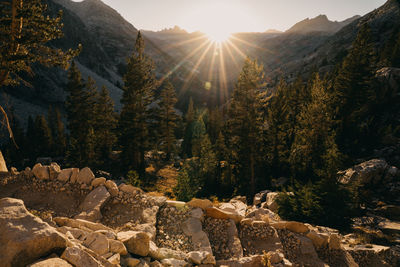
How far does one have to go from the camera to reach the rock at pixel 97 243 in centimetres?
466

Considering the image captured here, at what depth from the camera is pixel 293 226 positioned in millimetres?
8875

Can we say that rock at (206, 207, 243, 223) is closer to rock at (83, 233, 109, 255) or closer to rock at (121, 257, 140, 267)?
rock at (121, 257, 140, 267)

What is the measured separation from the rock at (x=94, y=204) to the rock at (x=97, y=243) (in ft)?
9.64

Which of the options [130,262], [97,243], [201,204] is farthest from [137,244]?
[201,204]

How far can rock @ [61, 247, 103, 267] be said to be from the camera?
3.61m

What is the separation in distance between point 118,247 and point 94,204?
3.99 meters

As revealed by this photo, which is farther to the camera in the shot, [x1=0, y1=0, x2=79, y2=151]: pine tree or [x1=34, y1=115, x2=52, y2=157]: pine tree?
[x1=34, y1=115, x2=52, y2=157]: pine tree

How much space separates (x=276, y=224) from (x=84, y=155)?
65.4 feet

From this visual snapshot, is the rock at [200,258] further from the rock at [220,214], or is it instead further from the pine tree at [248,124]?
the pine tree at [248,124]

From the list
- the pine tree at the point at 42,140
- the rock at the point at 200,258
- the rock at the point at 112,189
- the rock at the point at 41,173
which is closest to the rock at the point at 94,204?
the rock at the point at 112,189

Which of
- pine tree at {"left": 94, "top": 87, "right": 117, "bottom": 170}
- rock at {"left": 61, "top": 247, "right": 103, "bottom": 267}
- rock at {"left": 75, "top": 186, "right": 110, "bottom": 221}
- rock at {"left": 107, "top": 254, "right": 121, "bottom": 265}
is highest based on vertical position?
rock at {"left": 61, "top": 247, "right": 103, "bottom": 267}

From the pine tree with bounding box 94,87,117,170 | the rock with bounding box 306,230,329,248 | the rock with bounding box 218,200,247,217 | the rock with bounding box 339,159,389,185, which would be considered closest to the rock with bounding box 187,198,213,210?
the rock with bounding box 218,200,247,217

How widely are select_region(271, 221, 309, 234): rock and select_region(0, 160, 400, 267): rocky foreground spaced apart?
0.14 feet

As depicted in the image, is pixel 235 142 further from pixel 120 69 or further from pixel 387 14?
pixel 120 69
